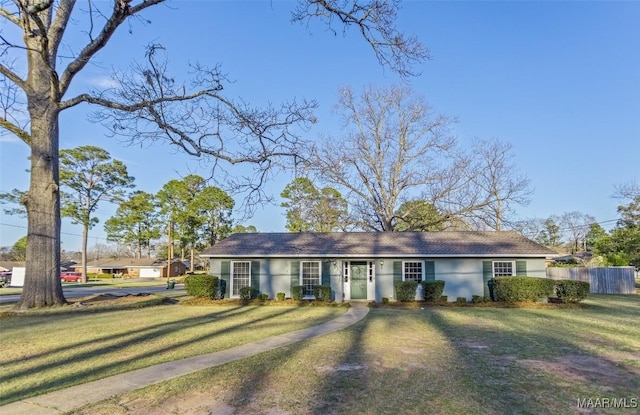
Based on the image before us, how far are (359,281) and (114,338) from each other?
1070 cm

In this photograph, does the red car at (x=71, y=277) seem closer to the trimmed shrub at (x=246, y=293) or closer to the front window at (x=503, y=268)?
the trimmed shrub at (x=246, y=293)

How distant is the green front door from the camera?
1702 cm

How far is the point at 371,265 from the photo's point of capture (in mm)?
17094

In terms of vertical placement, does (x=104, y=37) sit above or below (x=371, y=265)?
above

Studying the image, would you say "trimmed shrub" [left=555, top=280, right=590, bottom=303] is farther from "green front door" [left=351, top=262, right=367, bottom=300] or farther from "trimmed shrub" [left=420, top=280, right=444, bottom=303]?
"green front door" [left=351, top=262, right=367, bottom=300]

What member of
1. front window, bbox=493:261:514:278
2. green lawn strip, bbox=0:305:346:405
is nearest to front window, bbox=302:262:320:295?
green lawn strip, bbox=0:305:346:405

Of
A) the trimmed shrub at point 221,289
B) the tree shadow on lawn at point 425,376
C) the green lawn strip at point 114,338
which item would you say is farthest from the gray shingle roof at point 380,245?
the tree shadow on lawn at point 425,376

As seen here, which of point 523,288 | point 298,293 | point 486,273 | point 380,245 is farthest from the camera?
point 380,245

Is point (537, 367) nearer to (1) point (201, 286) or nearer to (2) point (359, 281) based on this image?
(2) point (359, 281)

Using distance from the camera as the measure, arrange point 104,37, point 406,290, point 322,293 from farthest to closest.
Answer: point 322,293 < point 406,290 < point 104,37

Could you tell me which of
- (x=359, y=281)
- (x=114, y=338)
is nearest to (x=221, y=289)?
(x=359, y=281)

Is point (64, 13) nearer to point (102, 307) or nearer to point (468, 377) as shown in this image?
point (102, 307)

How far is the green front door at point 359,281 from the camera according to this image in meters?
17.0
